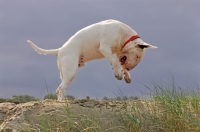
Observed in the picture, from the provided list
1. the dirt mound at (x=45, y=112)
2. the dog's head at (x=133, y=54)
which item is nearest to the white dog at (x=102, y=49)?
the dog's head at (x=133, y=54)

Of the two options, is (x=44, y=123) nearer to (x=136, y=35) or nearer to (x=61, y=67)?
(x=61, y=67)

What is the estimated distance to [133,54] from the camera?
8.18 metres

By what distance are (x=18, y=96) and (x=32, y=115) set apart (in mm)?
2009

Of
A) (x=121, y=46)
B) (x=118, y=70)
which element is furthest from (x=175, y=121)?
(x=121, y=46)

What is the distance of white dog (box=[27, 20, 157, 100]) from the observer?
7918mm

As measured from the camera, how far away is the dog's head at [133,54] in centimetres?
812

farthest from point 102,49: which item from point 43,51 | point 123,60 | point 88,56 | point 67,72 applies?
point 43,51

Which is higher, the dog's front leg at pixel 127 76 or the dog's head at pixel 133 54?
the dog's head at pixel 133 54

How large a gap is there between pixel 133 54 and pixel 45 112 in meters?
2.63

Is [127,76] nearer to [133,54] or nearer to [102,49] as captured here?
[133,54]

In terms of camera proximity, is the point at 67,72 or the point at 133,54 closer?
the point at 67,72

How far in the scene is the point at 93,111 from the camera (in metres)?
6.43

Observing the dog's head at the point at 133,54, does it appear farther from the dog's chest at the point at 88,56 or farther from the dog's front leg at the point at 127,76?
the dog's chest at the point at 88,56

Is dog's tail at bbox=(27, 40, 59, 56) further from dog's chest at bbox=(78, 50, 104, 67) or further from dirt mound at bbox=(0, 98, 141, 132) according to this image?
dirt mound at bbox=(0, 98, 141, 132)
